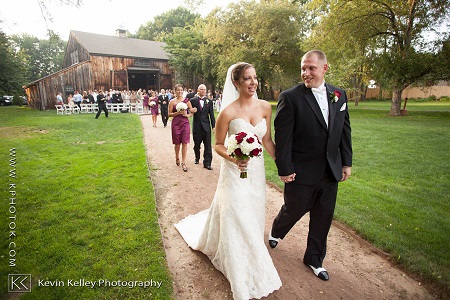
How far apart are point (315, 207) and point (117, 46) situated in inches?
1478

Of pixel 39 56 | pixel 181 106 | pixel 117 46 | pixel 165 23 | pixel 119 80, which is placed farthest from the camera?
pixel 165 23

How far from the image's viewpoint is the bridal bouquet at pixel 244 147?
258 cm

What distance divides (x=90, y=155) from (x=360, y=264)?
26.6 feet

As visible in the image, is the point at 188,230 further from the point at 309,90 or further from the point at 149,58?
the point at 149,58

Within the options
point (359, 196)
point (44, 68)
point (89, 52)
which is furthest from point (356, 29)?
point (44, 68)

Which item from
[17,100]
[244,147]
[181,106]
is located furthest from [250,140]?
[17,100]

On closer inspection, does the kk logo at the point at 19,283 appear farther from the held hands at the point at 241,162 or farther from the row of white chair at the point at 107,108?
the row of white chair at the point at 107,108

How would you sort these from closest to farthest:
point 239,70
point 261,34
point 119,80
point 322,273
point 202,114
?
point 239,70, point 322,273, point 202,114, point 261,34, point 119,80

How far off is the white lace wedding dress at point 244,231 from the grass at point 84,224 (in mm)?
773

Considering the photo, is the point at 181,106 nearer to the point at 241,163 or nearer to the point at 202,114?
the point at 202,114

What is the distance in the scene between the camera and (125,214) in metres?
4.54

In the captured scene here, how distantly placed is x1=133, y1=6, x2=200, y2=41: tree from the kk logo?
69.4 meters

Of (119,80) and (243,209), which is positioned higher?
(119,80)

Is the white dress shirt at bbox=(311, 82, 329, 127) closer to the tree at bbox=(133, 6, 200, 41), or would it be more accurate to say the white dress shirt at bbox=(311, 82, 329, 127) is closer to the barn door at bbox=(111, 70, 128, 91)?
the barn door at bbox=(111, 70, 128, 91)
